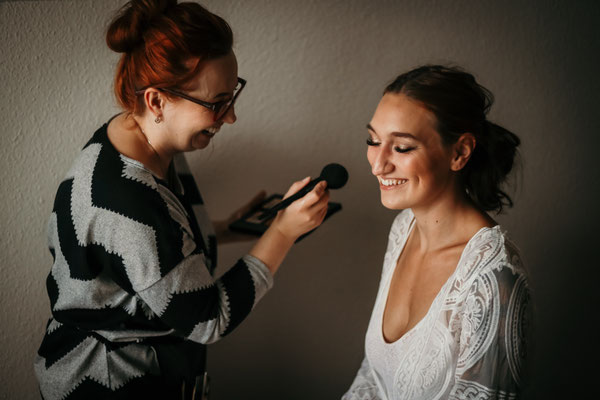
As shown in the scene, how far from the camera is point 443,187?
3.35 ft

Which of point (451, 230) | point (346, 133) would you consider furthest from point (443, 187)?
point (346, 133)

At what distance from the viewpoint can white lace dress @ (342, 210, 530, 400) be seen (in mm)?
Answer: 854

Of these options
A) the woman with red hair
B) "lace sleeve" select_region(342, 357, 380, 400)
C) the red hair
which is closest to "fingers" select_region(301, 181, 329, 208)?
the woman with red hair

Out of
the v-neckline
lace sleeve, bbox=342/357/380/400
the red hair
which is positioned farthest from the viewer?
→ lace sleeve, bbox=342/357/380/400

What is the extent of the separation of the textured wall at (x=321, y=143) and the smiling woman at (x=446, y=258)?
1.33 ft

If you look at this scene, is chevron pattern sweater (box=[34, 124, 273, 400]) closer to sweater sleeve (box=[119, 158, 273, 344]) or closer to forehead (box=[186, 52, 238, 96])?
sweater sleeve (box=[119, 158, 273, 344])

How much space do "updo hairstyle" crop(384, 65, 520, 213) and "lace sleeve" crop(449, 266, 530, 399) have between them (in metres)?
0.26

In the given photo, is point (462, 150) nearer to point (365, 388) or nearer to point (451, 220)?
point (451, 220)

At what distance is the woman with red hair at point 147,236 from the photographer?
85cm

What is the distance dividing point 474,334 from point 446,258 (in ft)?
0.70

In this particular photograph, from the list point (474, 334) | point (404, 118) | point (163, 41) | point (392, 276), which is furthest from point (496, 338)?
point (163, 41)

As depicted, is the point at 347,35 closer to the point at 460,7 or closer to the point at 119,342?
the point at 460,7

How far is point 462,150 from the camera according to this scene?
988 millimetres

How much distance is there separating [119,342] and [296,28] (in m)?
0.94
